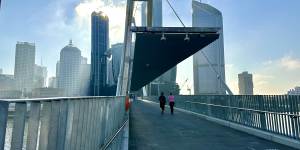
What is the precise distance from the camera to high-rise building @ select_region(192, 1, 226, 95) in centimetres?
8343

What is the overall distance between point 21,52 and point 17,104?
40196mm

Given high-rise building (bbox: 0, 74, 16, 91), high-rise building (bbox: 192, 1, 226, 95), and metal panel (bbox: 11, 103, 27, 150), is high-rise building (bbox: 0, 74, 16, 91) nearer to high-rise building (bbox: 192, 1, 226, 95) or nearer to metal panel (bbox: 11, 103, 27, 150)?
metal panel (bbox: 11, 103, 27, 150)

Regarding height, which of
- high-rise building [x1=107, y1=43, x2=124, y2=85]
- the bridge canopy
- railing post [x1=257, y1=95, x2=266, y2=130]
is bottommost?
railing post [x1=257, y1=95, x2=266, y2=130]

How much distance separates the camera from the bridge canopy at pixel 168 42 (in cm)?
2598

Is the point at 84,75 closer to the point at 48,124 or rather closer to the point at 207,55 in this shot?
the point at 207,55

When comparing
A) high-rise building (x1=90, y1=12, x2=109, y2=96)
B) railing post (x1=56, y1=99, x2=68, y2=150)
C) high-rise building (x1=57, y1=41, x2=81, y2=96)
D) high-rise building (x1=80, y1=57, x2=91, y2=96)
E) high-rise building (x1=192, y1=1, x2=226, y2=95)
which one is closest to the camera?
railing post (x1=56, y1=99, x2=68, y2=150)

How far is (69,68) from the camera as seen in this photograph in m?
116

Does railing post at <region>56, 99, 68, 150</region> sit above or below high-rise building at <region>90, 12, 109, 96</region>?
below

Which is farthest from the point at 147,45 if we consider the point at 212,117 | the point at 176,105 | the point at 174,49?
the point at 212,117

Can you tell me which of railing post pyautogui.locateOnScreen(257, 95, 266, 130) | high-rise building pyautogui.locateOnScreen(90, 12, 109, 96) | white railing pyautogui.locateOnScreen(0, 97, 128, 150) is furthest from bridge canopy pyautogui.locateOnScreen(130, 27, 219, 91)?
high-rise building pyautogui.locateOnScreen(90, 12, 109, 96)

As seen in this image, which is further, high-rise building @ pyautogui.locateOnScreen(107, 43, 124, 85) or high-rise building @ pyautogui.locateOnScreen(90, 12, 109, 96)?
high-rise building @ pyautogui.locateOnScreen(90, 12, 109, 96)

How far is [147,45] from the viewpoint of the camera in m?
35.7

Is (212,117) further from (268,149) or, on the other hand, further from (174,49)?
(174,49)

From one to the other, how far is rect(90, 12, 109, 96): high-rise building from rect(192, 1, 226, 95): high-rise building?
43555 mm
